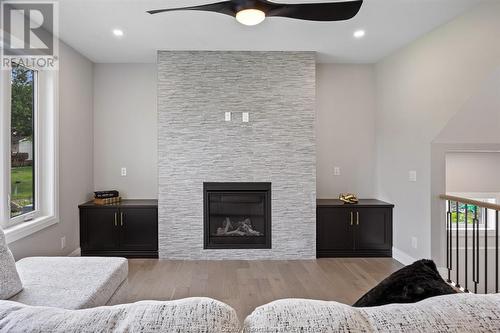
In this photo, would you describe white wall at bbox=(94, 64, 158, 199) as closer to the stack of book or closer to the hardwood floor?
the stack of book

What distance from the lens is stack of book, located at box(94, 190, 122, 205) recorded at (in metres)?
4.60

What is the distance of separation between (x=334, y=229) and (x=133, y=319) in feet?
13.6

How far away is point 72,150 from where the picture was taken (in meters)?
4.32

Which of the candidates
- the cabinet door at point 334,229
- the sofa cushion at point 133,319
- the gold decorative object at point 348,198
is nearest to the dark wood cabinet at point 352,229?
the cabinet door at point 334,229

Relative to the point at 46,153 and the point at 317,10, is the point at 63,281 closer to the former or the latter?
the point at 46,153

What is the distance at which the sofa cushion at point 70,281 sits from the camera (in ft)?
6.59

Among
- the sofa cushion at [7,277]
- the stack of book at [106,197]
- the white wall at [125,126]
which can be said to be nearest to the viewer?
the sofa cushion at [7,277]

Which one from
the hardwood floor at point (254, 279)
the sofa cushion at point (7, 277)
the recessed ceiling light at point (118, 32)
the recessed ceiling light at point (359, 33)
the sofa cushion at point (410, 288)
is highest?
the recessed ceiling light at point (359, 33)

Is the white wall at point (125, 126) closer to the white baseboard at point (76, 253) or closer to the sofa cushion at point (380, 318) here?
the white baseboard at point (76, 253)

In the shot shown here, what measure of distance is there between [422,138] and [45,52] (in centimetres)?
438

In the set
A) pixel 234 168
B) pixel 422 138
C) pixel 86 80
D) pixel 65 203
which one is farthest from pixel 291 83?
pixel 65 203

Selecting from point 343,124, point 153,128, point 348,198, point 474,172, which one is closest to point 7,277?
point 153,128

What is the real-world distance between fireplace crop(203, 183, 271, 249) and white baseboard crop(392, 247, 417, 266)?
1.72m

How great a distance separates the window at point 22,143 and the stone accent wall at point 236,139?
1.42 metres
